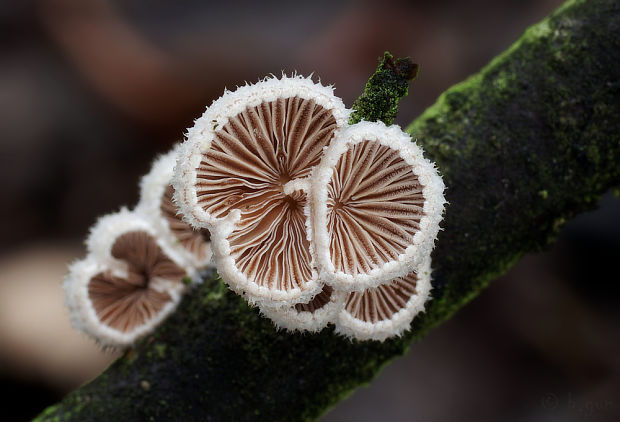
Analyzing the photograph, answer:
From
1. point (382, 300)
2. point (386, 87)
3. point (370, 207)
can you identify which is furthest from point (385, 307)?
point (386, 87)

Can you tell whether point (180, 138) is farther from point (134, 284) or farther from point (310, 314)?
point (310, 314)

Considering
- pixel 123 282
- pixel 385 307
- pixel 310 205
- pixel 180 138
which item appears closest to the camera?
pixel 310 205

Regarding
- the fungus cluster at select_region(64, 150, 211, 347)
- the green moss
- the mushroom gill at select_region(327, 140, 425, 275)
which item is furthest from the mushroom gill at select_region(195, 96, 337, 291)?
the fungus cluster at select_region(64, 150, 211, 347)

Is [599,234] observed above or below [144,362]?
below

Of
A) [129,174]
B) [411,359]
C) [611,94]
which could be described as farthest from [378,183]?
[129,174]

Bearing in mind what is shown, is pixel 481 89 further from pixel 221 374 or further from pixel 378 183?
pixel 221 374

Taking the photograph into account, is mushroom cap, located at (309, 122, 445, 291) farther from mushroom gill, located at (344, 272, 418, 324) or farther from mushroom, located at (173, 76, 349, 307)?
mushroom gill, located at (344, 272, 418, 324)
